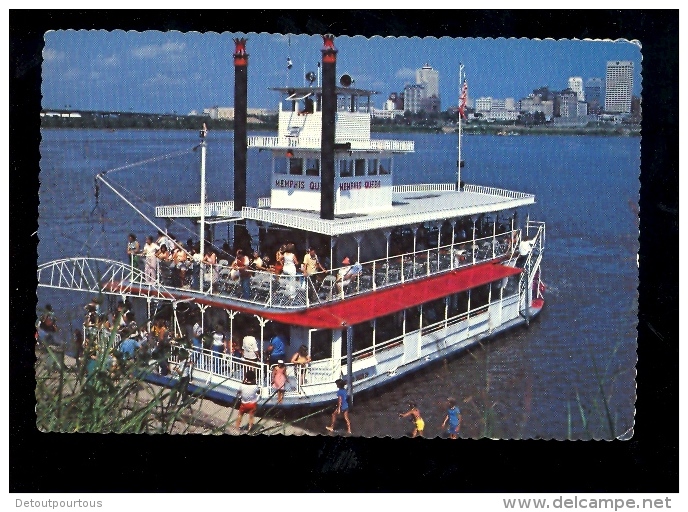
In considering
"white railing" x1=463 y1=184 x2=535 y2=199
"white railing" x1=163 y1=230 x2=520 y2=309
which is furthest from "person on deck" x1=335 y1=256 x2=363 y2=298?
"white railing" x1=463 y1=184 x2=535 y2=199

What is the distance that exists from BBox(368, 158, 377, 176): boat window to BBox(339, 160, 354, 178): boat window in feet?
1.75

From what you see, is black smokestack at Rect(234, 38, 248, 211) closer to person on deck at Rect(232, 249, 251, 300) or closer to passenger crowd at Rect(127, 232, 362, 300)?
passenger crowd at Rect(127, 232, 362, 300)

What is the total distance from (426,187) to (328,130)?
22.4 ft

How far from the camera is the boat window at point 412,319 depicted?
55.6 feet

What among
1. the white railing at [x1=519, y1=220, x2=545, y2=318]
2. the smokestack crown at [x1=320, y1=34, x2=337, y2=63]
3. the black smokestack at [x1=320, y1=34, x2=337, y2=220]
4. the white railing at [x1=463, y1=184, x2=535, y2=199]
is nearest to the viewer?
the smokestack crown at [x1=320, y1=34, x2=337, y2=63]

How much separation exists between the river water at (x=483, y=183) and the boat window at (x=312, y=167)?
3.39ft

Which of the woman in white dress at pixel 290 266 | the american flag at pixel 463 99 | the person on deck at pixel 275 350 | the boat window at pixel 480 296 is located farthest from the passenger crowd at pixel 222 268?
the boat window at pixel 480 296

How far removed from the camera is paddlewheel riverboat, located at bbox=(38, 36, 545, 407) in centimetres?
1445

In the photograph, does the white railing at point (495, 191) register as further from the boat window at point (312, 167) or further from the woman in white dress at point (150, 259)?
the woman in white dress at point (150, 259)

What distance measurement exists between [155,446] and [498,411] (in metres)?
6.49

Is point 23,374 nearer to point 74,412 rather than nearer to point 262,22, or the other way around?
point 74,412

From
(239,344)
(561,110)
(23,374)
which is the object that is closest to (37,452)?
(23,374)

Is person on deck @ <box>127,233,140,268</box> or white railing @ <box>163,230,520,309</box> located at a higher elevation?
person on deck @ <box>127,233,140,268</box>

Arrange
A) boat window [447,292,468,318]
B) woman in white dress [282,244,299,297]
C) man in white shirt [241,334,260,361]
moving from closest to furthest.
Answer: man in white shirt [241,334,260,361], woman in white dress [282,244,299,297], boat window [447,292,468,318]
